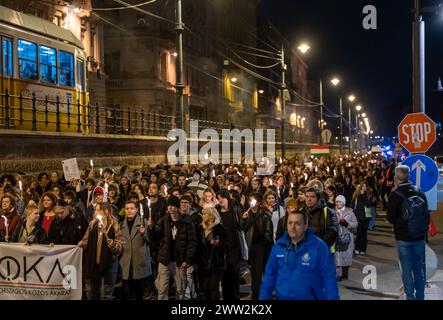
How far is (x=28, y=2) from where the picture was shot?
29000 mm

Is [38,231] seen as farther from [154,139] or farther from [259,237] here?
[154,139]

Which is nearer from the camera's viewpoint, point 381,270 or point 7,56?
point 381,270

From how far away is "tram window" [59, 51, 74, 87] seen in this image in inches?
821

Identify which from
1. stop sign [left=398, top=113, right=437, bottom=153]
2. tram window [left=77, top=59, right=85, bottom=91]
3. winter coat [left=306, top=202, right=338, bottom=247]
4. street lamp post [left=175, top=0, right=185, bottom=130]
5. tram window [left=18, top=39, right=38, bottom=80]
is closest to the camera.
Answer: winter coat [left=306, top=202, right=338, bottom=247]

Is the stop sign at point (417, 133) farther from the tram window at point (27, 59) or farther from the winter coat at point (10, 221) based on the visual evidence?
the tram window at point (27, 59)

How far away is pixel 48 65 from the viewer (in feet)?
65.8

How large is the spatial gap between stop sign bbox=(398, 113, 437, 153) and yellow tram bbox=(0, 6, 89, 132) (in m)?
10.1

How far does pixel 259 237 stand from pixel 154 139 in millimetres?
16449

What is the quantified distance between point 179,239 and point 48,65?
43.8ft

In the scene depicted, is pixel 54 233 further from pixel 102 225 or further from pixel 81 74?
pixel 81 74

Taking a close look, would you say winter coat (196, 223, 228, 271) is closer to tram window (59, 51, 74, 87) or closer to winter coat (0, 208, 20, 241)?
winter coat (0, 208, 20, 241)

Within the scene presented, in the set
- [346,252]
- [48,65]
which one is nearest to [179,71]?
[48,65]

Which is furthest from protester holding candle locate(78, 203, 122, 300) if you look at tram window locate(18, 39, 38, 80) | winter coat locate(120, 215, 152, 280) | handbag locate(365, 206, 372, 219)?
tram window locate(18, 39, 38, 80)
